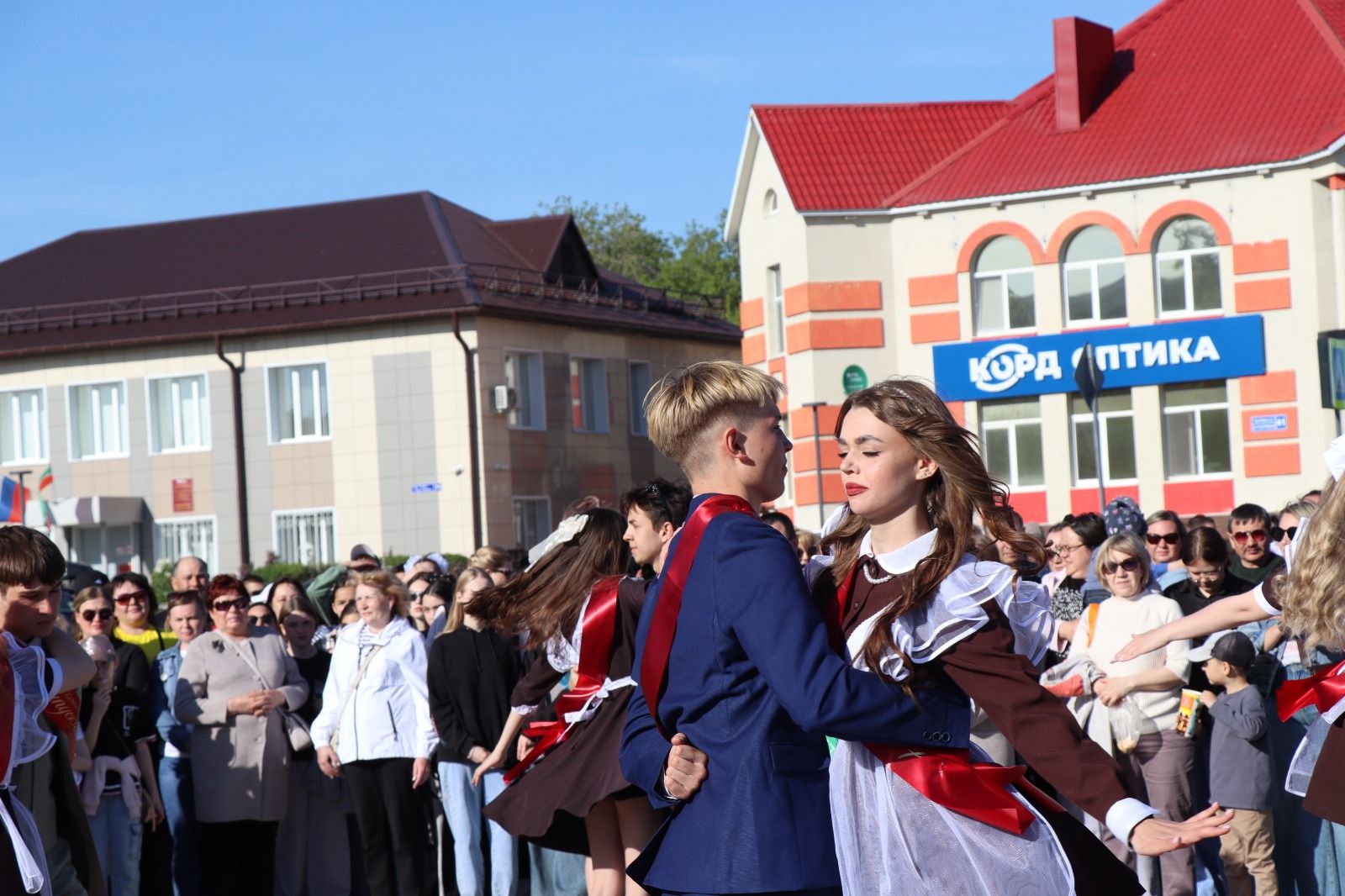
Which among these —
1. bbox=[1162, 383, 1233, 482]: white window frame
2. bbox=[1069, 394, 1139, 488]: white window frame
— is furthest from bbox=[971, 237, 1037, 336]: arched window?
bbox=[1162, 383, 1233, 482]: white window frame

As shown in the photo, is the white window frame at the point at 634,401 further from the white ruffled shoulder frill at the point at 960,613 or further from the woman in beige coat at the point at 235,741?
the white ruffled shoulder frill at the point at 960,613

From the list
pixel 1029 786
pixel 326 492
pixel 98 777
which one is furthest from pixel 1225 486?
pixel 1029 786

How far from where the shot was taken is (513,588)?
A: 26.8ft

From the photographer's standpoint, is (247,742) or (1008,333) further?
(1008,333)

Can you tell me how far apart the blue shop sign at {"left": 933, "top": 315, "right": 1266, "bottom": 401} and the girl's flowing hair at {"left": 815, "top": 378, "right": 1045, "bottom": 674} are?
30975 mm

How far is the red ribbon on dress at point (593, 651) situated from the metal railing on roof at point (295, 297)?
35480mm

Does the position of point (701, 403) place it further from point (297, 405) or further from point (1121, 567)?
point (297, 405)

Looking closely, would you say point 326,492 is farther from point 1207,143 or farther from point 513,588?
point 513,588

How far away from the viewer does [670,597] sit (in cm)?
423

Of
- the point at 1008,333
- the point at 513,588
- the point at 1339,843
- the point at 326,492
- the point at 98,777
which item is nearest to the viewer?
the point at 513,588

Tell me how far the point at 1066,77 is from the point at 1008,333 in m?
5.53

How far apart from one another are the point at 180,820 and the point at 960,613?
26.5 feet

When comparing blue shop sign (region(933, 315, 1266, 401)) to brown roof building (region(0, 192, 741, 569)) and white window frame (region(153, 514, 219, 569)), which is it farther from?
white window frame (region(153, 514, 219, 569))

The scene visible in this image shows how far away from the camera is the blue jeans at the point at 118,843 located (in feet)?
32.9
